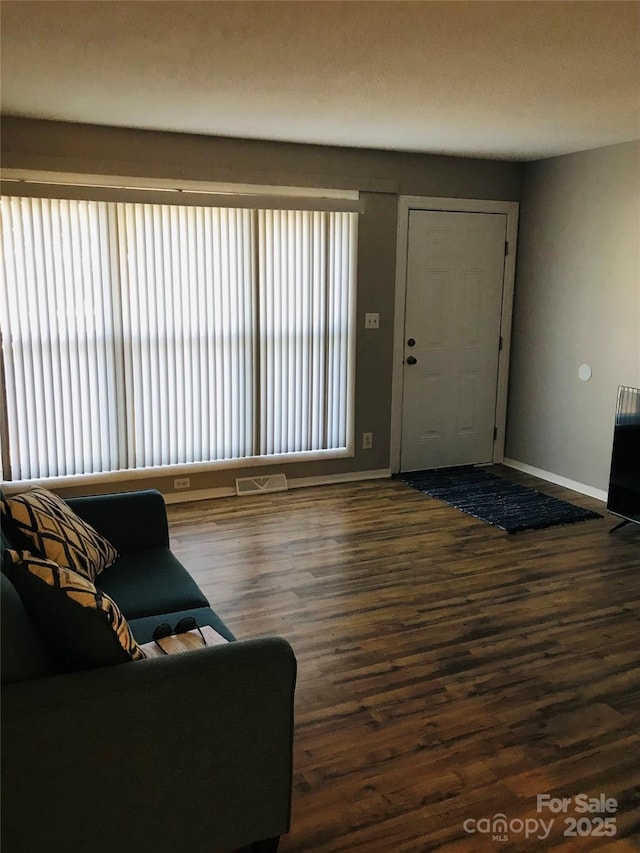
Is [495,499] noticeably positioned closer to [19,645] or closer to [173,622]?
[173,622]

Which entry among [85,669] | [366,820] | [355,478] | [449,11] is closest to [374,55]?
[449,11]

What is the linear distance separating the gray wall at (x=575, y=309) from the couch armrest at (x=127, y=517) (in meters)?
3.34

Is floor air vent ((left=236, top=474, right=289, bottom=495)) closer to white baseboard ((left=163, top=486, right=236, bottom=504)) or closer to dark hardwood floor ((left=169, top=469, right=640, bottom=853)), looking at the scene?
white baseboard ((left=163, top=486, right=236, bottom=504))

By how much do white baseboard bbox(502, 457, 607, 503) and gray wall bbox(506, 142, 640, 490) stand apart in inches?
1.4

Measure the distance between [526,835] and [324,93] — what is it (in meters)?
3.07

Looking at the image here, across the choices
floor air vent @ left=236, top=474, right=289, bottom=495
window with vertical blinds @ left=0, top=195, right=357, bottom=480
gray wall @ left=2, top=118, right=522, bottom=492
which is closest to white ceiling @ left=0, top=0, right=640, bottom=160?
gray wall @ left=2, top=118, right=522, bottom=492

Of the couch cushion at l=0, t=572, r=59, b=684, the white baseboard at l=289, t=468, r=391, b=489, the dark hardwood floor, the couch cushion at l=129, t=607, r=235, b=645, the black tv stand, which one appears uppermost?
the couch cushion at l=0, t=572, r=59, b=684

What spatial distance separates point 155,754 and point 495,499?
149 inches

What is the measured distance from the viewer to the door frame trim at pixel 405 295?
5.38m

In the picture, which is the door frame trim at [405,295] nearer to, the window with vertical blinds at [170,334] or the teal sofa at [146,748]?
the window with vertical blinds at [170,334]

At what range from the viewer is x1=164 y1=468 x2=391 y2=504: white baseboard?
5000mm


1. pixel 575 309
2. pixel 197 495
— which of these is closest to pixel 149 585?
pixel 197 495

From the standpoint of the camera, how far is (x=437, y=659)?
3.00 metres

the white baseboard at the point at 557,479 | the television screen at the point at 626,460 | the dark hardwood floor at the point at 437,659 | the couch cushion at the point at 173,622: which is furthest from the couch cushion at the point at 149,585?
the white baseboard at the point at 557,479
